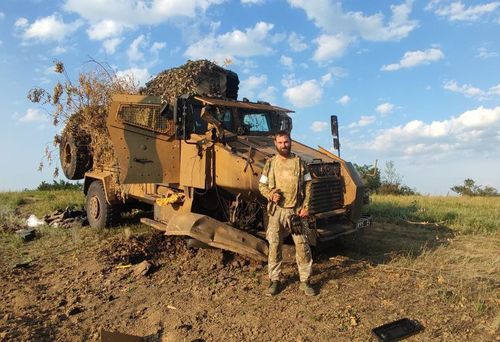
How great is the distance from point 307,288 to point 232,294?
33.3 inches

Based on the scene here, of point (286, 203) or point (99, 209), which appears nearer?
point (286, 203)

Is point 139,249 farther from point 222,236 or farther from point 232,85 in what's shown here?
point 232,85

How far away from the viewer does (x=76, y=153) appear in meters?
9.20

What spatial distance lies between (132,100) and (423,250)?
16.0ft

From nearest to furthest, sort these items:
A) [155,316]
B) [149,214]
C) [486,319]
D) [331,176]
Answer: [486,319] → [155,316] → [331,176] → [149,214]

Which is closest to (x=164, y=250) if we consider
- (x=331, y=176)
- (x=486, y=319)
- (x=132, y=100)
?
(x=132, y=100)

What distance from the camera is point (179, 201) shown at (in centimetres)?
687

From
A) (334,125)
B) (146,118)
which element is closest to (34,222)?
(146,118)

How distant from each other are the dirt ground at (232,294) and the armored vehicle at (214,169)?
53cm

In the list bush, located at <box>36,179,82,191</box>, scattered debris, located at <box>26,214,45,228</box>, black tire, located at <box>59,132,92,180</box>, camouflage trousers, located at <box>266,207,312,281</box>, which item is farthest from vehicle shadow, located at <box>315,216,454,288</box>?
bush, located at <box>36,179,82,191</box>

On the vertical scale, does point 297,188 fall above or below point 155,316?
above

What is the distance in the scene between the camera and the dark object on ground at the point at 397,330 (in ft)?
13.5

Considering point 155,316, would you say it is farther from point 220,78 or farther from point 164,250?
point 220,78

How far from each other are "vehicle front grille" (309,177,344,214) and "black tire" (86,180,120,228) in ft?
14.6
